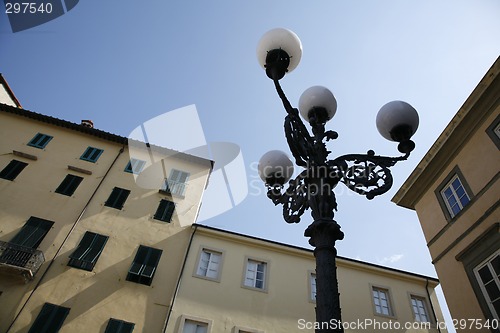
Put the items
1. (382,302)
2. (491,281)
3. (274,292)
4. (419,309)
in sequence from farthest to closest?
(419,309) < (382,302) < (274,292) < (491,281)

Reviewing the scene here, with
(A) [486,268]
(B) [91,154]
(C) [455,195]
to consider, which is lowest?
(A) [486,268]

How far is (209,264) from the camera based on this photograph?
13.8m

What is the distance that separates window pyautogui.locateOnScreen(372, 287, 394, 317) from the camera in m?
13.7

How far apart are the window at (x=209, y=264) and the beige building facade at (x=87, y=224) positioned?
35.7 inches

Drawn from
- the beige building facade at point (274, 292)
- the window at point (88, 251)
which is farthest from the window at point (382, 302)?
the window at point (88, 251)

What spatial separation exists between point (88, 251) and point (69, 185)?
417 centimetres

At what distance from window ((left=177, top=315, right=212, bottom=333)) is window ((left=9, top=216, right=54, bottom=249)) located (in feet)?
22.9

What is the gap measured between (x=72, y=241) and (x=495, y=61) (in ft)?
54.2

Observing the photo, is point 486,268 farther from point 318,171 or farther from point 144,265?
point 144,265

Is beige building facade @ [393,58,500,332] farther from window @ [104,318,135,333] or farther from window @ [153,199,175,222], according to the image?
window @ [153,199,175,222]

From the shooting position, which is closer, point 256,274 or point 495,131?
point 495,131

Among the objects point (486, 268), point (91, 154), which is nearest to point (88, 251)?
point (91, 154)

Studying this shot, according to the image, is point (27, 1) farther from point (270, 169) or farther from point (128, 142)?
point (270, 169)

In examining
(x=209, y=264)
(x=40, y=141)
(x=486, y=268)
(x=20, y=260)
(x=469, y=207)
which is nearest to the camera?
(x=486, y=268)
